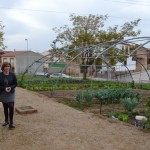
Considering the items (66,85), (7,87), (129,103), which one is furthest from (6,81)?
(66,85)

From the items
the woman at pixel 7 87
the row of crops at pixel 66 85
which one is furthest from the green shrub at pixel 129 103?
the row of crops at pixel 66 85

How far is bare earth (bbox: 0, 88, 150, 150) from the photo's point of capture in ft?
18.9

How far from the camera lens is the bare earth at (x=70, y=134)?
5754 mm

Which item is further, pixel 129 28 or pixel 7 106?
pixel 129 28

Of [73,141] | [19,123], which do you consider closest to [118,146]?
[73,141]

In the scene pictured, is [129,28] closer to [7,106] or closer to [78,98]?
[78,98]

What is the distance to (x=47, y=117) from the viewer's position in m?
8.51

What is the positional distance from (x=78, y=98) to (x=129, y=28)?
64.3ft

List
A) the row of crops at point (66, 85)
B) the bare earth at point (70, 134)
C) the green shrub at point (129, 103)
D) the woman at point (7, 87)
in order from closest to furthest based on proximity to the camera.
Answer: the bare earth at point (70, 134) < the woman at point (7, 87) < the green shrub at point (129, 103) < the row of crops at point (66, 85)

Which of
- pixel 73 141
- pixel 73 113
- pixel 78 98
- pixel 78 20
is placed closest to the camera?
pixel 73 141

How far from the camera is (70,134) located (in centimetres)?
658

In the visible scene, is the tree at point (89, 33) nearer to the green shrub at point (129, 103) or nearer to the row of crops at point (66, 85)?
the row of crops at point (66, 85)

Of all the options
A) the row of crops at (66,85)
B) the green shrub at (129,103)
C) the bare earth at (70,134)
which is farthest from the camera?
the row of crops at (66,85)

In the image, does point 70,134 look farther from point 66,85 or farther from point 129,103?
point 66,85
